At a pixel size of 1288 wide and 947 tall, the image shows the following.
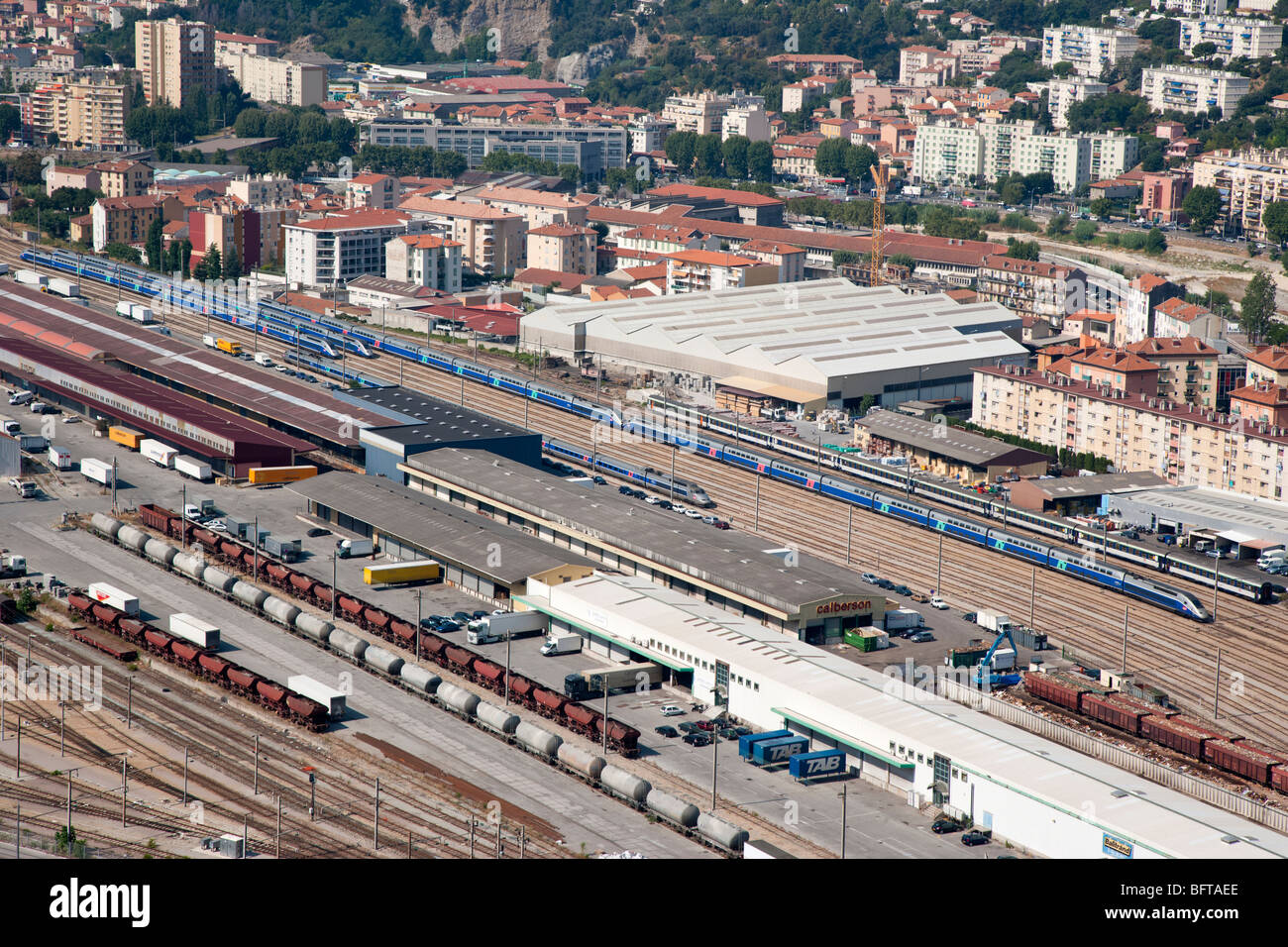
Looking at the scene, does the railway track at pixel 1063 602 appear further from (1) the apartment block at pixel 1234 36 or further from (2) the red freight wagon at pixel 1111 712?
(1) the apartment block at pixel 1234 36

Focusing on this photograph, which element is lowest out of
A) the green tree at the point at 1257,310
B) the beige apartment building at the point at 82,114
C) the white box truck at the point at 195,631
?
the white box truck at the point at 195,631

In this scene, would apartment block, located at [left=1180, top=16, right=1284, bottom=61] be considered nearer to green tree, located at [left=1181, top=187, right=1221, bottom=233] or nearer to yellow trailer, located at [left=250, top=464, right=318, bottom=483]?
green tree, located at [left=1181, top=187, right=1221, bottom=233]

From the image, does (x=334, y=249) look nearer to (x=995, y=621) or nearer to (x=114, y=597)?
(x=114, y=597)

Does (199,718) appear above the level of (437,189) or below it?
below

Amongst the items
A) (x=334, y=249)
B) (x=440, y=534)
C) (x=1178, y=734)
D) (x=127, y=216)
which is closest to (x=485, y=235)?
(x=334, y=249)

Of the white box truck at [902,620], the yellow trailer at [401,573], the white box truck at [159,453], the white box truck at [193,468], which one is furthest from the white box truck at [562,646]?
the white box truck at [159,453]
